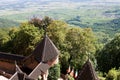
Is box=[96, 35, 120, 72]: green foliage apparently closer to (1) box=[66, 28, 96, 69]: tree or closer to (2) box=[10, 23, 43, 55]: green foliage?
(1) box=[66, 28, 96, 69]: tree

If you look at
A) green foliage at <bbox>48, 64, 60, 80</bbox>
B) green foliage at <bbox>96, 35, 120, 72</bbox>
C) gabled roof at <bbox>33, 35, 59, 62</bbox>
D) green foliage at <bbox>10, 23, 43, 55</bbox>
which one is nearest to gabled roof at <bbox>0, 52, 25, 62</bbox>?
green foliage at <bbox>10, 23, 43, 55</bbox>


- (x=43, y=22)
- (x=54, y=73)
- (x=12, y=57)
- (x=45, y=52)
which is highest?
(x=43, y=22)

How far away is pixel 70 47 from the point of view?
183 ft

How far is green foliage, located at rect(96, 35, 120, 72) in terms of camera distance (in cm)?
6588

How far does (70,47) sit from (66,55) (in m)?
2.17

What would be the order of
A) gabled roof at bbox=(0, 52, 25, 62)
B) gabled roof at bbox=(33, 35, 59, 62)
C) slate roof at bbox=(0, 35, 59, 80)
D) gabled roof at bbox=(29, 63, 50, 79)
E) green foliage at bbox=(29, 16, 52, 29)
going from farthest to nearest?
1. green foliage at bbox=(29, 16, 52, 29)
2. gabled roof at bbox=(0, 52, 25, 62)
3. slate roof at bbox=(0, 35, 59, 80)
4. gabled roof at bbox=(33, 35, 59, 62)
5. gabled roof at bbox=(29, 63, 50, 79)

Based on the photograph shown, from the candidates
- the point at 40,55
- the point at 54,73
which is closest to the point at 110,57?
the point at 54,73

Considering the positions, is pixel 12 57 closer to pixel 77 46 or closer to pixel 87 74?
pixel 77 46

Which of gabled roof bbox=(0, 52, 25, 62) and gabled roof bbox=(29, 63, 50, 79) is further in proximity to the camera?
gabled roof bbox=(0, 52, 25, 62)

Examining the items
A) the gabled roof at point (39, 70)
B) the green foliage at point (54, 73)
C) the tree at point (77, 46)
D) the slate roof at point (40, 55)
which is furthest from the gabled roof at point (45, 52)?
the tree at point (77, 46)

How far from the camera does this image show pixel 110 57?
6725cm

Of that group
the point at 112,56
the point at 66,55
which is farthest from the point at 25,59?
the point at 112,56

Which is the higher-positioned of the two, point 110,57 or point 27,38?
point 27,38

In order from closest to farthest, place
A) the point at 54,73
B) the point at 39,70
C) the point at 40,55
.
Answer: the point at 39,70 → the point at 40,55 → the point at 54,73
